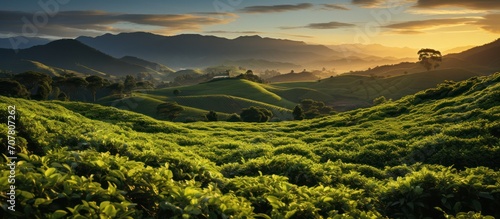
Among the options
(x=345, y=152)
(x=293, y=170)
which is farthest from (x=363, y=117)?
(x=293, y=170)

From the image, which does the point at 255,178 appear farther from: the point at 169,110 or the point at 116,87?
the point at 116,87

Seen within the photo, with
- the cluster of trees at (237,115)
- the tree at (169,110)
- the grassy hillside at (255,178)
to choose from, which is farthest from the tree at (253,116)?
the grassy hillside at (255,178)

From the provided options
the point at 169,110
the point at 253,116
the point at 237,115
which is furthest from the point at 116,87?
the point at 253,116

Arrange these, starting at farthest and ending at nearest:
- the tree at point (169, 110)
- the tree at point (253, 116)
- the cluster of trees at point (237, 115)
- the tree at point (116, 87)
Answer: the tree at point (116, 87)
the tree at point (169, 110)
the tree at point (253, 116)
the cluster of trees at point (237, 115)

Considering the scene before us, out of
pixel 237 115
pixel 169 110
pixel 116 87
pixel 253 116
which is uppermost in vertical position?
pixel 116 87

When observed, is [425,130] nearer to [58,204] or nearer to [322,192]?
[322,192]

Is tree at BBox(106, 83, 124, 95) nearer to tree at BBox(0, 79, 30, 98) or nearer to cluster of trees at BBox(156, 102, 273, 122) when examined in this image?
cluster of trees at BBox(156, 102, 273, 122)

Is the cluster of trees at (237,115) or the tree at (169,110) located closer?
the cluster of trees at (237,115)

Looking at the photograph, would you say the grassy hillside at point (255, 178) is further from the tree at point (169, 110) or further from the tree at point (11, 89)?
the tree at point (11, 89)

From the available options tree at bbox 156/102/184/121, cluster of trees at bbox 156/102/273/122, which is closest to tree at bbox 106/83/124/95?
cluster of trees at bbox 156/102/273/122

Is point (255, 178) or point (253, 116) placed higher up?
point (255, 178)

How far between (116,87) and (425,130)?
170 metres

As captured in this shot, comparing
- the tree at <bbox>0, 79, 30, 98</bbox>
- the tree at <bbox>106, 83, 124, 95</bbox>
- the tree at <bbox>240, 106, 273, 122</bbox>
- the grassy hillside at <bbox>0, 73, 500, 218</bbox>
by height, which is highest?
the grassy hillside at <bbox>0, 73, 500, 218</bbox>

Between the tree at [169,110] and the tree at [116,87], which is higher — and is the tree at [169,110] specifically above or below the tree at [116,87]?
below
